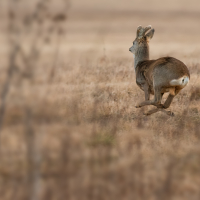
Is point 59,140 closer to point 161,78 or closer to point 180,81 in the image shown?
point 180,81

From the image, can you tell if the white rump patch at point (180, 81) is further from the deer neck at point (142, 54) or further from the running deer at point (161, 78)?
the deer neck at point (142, 54)

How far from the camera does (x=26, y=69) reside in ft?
9.70

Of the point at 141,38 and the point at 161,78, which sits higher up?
the point at 141,38

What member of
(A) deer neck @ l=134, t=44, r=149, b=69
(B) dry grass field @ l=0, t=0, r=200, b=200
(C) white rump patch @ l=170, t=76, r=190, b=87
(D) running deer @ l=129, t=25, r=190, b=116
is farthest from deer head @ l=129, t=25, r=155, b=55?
(B) dry grass field @ l=0, t=0, r=200, b=200

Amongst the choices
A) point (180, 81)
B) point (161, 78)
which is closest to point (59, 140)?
point (180, 81)

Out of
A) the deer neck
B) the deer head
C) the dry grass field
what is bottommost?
the dry grass field

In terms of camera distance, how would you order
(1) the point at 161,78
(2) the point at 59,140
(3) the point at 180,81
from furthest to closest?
(1) the point at 161,78 < (3) the point at 180,81 < (2) the point at 59,140

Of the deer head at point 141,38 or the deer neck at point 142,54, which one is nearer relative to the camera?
the deer neck at point 142,54

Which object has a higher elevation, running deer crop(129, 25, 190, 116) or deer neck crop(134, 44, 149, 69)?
deer neck crop(134, 44, 149, 69)

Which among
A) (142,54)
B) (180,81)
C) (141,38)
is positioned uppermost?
(141,38)

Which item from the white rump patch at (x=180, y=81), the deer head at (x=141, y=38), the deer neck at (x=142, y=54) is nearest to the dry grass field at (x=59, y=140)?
the white rump patch at (x=180, y=81)

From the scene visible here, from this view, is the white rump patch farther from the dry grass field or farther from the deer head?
the deer head

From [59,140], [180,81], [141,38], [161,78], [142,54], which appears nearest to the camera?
[59,140]

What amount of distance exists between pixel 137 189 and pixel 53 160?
3.51ft
